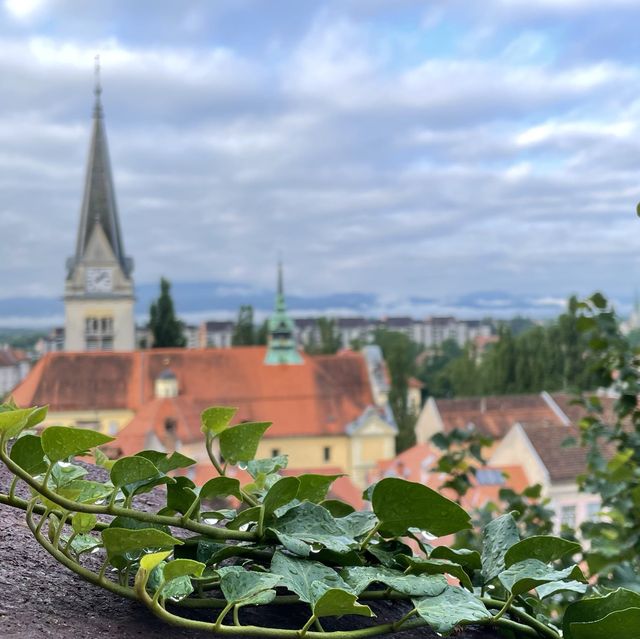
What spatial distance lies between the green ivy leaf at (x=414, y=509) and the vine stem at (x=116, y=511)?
0.21 ft

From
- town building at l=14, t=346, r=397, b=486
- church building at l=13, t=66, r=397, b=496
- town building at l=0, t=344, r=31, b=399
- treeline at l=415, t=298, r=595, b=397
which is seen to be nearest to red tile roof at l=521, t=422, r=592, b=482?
church building at l=13, t=66, r=397, b=496

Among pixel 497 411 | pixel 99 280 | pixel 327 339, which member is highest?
pixel 99 280

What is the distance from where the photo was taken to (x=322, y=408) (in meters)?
25.5

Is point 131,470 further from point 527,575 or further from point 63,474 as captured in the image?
point 527,575

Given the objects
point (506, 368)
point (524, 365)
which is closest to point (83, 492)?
point (524, 365)

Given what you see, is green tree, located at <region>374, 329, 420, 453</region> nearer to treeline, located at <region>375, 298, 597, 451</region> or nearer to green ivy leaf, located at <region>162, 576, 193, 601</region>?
treeline, located at <region>375, 298, 597, 451</region>

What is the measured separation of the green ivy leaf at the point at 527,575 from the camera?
39 cm

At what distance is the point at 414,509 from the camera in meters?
0.39

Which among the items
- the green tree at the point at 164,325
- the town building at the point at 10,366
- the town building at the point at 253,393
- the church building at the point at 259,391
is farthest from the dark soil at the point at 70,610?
the town building at the point at 10,366

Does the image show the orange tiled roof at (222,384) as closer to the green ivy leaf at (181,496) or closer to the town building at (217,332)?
the green ivy leaf at (181,496)

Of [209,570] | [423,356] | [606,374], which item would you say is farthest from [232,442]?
[423,356]

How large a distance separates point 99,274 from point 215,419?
3191 cm

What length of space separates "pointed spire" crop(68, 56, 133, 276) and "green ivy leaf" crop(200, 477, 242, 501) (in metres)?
31.0

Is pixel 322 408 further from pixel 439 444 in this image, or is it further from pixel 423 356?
pixel 423 356
